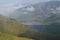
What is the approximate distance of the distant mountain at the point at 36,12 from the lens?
7.30 feet

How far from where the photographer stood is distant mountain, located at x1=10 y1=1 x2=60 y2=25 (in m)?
2.22

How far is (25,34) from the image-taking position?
2.20 meters

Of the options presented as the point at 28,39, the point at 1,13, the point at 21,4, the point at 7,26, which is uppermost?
the point at 21,4

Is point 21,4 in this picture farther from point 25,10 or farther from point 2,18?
point 2,18

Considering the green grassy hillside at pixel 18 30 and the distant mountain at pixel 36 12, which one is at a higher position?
the distant mountain at pixel 36 12

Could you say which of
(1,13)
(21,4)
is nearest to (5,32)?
(1,13)

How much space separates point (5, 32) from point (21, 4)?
435 millimetres

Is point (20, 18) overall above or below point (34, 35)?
above

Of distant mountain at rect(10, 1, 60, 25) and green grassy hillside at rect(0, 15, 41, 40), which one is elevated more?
distant mountain at rect(10, 1, 60, 25)

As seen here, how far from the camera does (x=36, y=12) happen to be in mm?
2240

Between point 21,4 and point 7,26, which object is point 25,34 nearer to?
point 7,26

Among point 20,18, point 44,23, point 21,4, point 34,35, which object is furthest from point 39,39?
point 21,4

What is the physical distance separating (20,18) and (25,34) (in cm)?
23

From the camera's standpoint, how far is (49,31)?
2201mm
